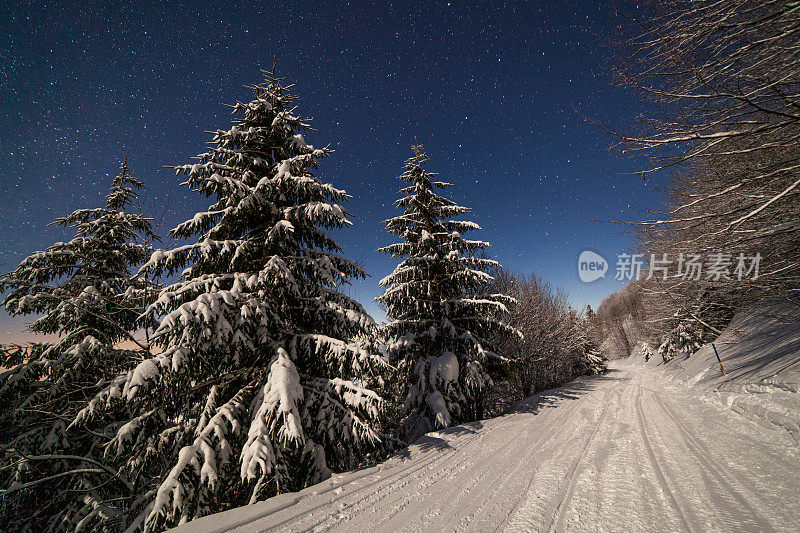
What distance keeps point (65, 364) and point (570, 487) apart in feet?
37.8

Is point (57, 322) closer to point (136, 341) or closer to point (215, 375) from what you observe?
point (136, 341)

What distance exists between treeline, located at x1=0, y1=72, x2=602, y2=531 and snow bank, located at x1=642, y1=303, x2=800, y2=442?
5.79 metres

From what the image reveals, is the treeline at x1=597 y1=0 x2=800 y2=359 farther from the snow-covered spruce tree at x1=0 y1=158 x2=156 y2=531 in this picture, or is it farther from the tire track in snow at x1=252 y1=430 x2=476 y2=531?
the snow-covered spruce tree at x1=0 y1=158 x2=156 y2=531

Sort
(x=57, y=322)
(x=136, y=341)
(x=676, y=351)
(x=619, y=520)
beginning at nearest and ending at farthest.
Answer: (x=619, y=520)
(x=136, y=341)
(x=57, y=322)
(x=676, y=351)

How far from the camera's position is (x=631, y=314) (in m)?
60.1

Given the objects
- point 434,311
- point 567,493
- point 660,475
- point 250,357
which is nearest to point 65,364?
point 250,357

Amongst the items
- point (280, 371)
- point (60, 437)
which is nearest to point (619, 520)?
point (280, 371)

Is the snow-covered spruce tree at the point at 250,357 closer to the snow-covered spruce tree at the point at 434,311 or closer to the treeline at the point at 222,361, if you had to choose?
the treeline at the point at 222,361

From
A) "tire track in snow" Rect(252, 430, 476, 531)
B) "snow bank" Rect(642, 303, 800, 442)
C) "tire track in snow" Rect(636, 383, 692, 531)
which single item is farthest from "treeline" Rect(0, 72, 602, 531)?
"snow bank" Rect(642, 303, 800, 442)

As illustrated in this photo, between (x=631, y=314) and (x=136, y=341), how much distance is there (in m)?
81.5

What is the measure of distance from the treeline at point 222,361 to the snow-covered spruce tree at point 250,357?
34 mm

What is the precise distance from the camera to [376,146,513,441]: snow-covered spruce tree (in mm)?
8836

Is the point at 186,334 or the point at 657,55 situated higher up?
the point at 657,55

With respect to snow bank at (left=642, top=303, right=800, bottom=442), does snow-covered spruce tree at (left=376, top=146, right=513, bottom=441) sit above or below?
above
